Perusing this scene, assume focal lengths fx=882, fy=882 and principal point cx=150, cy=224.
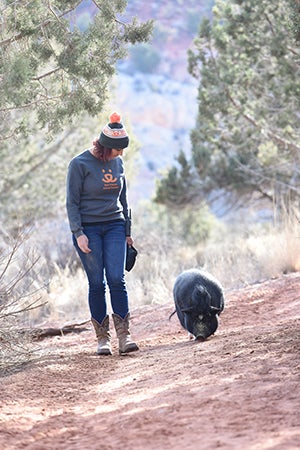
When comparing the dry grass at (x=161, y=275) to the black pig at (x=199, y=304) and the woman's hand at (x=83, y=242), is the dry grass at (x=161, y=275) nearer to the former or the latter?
the black pig at (x=199, y=304)

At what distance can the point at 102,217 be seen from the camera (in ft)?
25.4

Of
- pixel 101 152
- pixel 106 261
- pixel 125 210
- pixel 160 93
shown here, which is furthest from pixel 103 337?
pixel 160 93

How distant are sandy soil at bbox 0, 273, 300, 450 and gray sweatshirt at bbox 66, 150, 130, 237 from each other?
48.3 inches

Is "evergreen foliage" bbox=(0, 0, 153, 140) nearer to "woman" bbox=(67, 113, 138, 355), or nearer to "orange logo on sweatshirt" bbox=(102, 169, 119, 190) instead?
"woman" bbox=(67, 113, 138, 355)

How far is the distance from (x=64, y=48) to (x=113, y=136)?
86cm

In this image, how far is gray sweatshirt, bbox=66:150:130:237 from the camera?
7648 mm

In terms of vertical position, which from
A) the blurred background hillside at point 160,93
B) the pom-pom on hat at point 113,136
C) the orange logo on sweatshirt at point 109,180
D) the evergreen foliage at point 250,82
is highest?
the blurred background hillside at point 160,93

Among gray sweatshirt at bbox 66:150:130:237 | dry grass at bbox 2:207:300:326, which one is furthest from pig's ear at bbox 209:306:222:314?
dry grass at bbox 2:207:300:326

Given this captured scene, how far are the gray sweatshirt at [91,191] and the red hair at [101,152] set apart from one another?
0.05m

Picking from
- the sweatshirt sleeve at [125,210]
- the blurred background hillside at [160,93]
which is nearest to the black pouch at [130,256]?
the sweatshirt sleeve at [125,210]

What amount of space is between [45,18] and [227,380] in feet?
11.8

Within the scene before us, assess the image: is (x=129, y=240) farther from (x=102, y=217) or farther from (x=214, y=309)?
(x=214, y=309)

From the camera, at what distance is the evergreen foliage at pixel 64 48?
24.0 feet

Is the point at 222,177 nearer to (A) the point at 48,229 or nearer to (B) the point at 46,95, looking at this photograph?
(A) the point at 48,229
